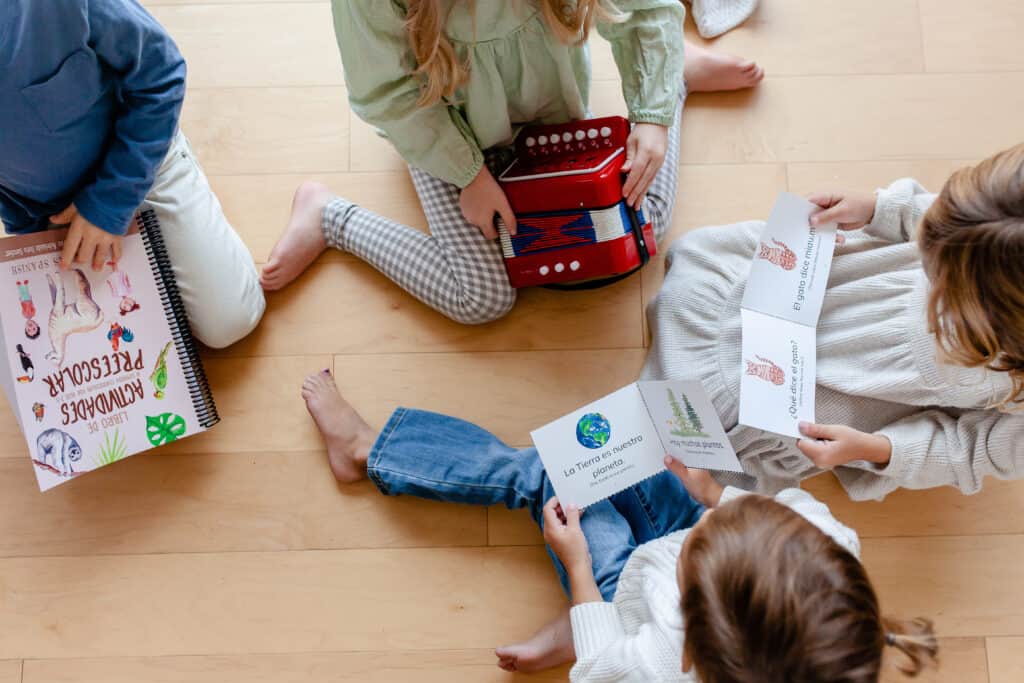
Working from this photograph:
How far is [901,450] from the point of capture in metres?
1.00

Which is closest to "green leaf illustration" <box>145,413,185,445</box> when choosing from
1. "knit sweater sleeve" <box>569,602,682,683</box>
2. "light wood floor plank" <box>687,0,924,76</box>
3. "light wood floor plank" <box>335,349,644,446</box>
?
"light wood floor plank" <box>335,349,644,446</box>

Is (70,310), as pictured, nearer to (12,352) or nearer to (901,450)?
(12,352)

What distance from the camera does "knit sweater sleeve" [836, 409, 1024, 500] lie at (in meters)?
0.98

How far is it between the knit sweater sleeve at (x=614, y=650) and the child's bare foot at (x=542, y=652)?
0.42 ft

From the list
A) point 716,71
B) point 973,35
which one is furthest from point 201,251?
point 973,35

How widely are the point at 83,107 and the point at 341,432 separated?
0.54 m

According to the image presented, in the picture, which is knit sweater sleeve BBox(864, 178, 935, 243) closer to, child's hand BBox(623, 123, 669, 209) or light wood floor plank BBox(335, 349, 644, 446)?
child's hand BBox(623, 123, 669, 209)

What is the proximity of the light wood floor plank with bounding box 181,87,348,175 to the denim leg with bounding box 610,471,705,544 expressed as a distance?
2.25 ft

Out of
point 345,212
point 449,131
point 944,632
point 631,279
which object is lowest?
point 944,632

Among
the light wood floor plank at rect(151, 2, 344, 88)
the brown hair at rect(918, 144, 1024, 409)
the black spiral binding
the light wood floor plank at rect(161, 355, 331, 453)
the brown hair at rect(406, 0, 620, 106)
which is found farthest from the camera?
the light wood floor plank at rect(151, 2, 344, 88)

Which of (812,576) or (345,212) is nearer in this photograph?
(812,576)

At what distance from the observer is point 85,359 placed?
1.13 metres

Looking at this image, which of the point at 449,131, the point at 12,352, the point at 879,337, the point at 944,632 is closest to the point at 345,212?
the point at 449,131

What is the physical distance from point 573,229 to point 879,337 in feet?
1.33
